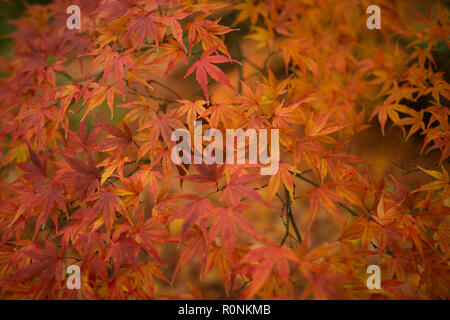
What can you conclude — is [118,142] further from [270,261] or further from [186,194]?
[270,261]

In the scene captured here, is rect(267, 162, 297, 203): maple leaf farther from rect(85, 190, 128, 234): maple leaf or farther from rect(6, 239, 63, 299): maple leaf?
rect(6, 239, 63, 299): maple leaf

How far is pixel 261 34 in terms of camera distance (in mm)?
1654

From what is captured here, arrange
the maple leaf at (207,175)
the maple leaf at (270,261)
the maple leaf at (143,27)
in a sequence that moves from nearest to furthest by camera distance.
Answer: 1. the maple leaf at (270,261)
2. the maple leaf at (207,175)
3. the maple leaf at (143,27)

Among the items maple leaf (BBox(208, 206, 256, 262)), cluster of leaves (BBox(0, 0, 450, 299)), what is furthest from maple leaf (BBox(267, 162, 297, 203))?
maple leaf (BBox(208, 206, 256, 262))

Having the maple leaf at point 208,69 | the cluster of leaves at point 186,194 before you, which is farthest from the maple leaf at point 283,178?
the maple leaf at point 208,69

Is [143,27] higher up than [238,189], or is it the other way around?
[143,27]

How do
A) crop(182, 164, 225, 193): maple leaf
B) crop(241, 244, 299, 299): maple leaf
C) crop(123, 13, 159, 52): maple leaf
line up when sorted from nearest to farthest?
crop(241, 244, 299, 299): maple leaf, crop(182, 164, 225, 193): maple leaf, crop(123, 13, 159, 52): maple leaf

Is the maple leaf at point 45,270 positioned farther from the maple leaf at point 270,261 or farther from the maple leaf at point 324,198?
the maple leaf at point 324,198

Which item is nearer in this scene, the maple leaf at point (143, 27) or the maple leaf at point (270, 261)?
the maple leaf at point (270, 261)

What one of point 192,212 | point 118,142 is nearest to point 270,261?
point 192,212

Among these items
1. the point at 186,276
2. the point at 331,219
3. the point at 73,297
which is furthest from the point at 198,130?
the point at 331,219
